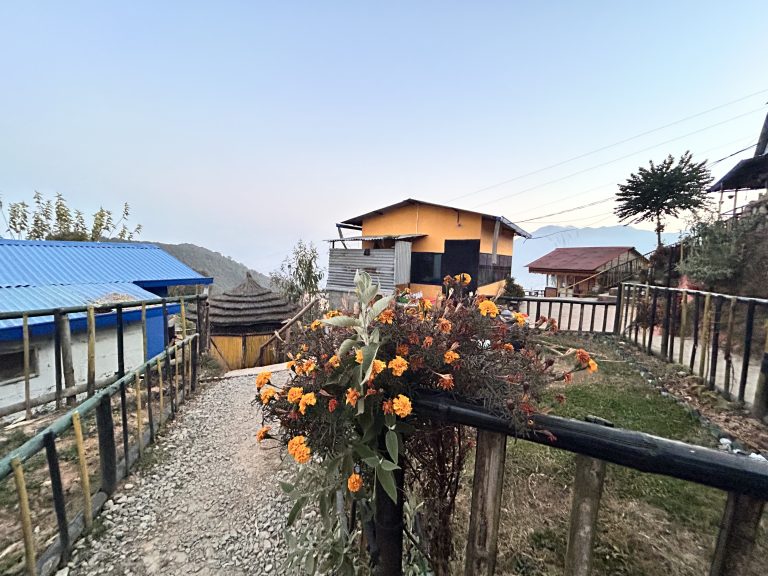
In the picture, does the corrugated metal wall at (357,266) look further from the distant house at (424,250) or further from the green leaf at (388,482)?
the green leaf at (388,482)

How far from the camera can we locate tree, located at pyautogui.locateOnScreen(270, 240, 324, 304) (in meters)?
13.7

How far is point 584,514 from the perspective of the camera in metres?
0.90

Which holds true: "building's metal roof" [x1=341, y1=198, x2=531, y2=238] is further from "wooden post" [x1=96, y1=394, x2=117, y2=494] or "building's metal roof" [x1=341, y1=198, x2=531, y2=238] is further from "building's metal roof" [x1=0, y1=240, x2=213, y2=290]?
"wooden post" [x1=96, y1=394, x2=117, y2=494]

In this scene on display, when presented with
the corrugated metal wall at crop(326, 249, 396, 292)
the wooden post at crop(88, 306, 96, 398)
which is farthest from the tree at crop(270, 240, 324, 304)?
the wooden post at crop(88, 306, 96, 398)

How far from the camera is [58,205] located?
12562 millimetres

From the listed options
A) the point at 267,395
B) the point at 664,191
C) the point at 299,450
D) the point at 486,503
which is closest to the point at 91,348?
the point at 267,395

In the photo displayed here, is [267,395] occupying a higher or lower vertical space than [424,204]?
lower

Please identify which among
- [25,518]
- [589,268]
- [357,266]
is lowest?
[25,518]

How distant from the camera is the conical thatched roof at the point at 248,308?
9039mm

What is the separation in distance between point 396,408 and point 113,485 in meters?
3.09

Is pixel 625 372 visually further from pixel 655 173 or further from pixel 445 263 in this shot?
pixel 655 173

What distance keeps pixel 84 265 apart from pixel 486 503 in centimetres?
801

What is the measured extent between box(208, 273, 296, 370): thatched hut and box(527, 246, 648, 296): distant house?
55.4 ft

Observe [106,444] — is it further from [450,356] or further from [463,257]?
[463,257]
